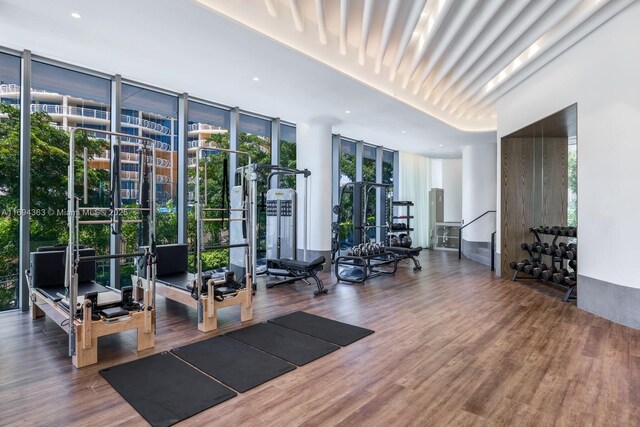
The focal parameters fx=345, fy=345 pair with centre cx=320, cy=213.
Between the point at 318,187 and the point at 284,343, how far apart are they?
14.2 feet

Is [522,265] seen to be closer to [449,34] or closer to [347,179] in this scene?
[449,34]

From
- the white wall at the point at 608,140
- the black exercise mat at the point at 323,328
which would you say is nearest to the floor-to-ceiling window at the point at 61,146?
the black exercise mat at the point at 323,328

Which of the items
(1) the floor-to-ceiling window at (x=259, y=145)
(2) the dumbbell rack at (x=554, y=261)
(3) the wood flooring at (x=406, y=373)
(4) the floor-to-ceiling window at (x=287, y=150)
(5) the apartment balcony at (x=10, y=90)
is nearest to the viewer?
(3) the wood flooring at (x=406, y=373)

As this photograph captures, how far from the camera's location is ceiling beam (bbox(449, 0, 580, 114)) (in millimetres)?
3848

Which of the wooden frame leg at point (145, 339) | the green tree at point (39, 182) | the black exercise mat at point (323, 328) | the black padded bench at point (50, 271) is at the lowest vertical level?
the black exercise mat at point (323, 328)

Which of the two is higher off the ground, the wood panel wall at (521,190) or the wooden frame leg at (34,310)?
the wood panel wall at (521,190)

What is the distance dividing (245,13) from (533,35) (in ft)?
11.7

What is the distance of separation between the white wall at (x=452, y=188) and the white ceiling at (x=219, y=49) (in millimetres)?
5972

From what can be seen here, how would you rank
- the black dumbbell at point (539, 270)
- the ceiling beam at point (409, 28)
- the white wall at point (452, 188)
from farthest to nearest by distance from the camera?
the white wall at point (452, 188) < the black dumbbell at point (539, 270) < the ceiling beam at point (409, 28)

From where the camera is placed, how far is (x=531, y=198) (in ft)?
21.2

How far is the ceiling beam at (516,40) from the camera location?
385 centimetres

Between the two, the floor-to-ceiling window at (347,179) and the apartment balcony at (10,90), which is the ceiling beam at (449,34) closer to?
the floor-to-ceiling window at (347,179)

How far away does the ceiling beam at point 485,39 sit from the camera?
382cm

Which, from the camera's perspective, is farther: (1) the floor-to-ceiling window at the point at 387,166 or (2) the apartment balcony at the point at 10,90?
(1) the floor-to-ceiling window at the point at 387,166
